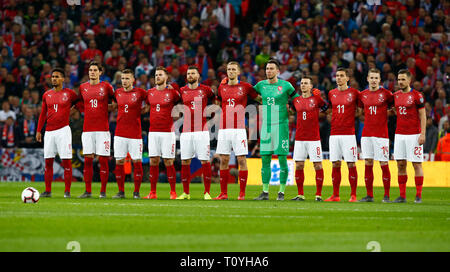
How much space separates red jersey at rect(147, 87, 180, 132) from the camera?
14094 millimetres

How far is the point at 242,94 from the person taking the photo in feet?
45.6

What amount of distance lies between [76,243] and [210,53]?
18281 mm

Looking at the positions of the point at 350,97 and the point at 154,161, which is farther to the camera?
the point at 154,161

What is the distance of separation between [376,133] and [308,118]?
50.7 inches

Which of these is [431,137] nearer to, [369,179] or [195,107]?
[369,179]

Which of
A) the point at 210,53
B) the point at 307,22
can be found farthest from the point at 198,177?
the point at 307,22

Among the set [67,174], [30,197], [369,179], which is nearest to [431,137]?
[369,179]

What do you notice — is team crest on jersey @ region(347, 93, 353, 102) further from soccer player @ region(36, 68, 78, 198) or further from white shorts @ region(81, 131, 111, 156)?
soccer player @ region(36, 68, 78, 198)

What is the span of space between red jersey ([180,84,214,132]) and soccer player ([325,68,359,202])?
2.39 metres

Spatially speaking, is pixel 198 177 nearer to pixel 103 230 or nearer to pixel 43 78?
pixel 43 78

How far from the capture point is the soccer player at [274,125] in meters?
13.9

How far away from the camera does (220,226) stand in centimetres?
912

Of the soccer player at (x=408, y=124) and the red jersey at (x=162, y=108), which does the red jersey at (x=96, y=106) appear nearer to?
the red jersey at (x=162, y=108)

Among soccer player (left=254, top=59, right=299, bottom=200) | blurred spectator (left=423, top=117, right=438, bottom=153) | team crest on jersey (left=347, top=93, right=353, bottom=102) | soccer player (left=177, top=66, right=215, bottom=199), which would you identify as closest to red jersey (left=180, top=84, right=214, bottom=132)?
soccer player (left=177, top=66, right=215, bottom=199)
